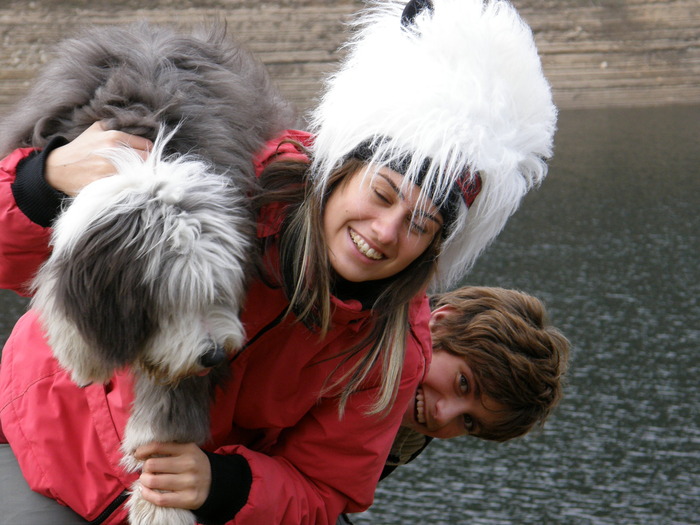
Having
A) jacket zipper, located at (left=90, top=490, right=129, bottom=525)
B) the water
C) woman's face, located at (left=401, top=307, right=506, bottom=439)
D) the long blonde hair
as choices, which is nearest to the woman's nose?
the long blonde hair

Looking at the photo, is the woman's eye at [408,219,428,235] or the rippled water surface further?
the rippled water surface

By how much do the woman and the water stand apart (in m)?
4.37

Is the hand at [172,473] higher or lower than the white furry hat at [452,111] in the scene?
lower

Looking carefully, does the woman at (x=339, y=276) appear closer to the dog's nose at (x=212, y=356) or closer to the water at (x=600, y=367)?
the dog's nose at (x=212, y=356)

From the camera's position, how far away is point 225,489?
1.81m

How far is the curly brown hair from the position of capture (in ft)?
8.20

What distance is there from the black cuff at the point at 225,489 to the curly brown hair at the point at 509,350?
2.84 feet

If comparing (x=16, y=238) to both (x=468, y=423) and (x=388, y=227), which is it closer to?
(x=388, y=227)

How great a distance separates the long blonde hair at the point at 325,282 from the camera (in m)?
1.78

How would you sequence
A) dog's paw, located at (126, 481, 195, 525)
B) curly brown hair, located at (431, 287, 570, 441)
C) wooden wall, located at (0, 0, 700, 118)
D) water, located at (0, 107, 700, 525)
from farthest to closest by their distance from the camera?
wooden wall, located at (0, 0, 700, 118)
water, located at (0, 107, 700, 525)
curly brown hair, located at (431, 287, 570, 441)
dog's paw, located at (126, 481, 195, 525)

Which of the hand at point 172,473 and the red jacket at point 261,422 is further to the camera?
the red jacket at point 261,422

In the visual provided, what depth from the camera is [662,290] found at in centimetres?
949

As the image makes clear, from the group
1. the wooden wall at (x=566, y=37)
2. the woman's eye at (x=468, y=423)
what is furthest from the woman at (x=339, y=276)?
the wooden wall at (x=566, y=37)

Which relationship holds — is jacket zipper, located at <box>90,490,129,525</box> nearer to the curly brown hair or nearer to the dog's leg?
the dog's leg
